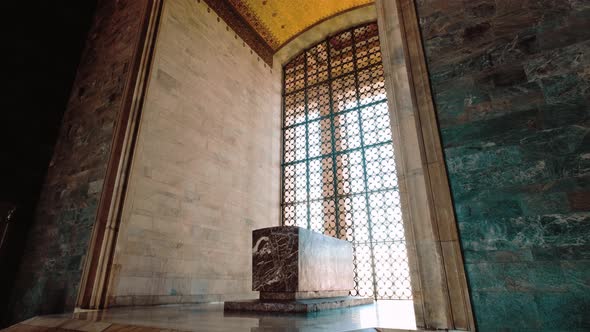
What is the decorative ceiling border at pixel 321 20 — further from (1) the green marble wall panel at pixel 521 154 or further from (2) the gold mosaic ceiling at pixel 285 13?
(1) the green marble wall panel at pixel 521 154

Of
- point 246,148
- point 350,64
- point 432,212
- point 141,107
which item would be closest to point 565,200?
point 432,212

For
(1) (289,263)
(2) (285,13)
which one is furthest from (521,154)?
(2) (285,13)

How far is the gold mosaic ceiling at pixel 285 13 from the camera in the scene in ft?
26.6

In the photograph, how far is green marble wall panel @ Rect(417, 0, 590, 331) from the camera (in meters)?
2.31

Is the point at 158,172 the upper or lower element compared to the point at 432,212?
upper

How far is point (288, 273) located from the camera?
361 centimetres

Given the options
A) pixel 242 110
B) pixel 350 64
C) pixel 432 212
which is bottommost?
pixel 432 212

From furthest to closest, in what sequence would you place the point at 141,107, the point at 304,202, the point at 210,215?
1. the point at 304,202
2. the point at 210,215
3. the point at 141,107

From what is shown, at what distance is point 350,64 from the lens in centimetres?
866

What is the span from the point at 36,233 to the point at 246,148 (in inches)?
170

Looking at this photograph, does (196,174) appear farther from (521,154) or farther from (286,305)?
(521,154)

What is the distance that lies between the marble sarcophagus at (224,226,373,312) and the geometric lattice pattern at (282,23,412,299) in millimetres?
2658

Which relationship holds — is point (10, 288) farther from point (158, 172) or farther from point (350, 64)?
point (350, 64)

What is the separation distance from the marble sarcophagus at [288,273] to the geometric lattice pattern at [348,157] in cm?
266
